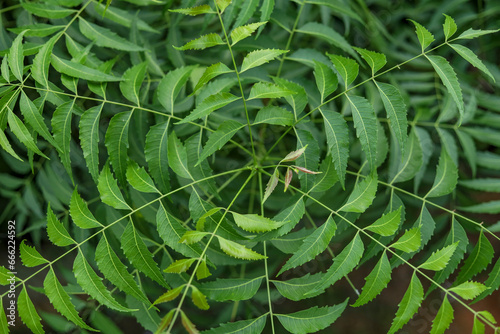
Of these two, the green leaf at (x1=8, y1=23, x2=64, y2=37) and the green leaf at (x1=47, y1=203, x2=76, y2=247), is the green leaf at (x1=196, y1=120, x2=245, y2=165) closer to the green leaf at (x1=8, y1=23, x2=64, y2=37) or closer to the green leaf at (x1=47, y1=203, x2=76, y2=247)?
the green leaf at (x1=47, y1=203, x2=76, y2=247)

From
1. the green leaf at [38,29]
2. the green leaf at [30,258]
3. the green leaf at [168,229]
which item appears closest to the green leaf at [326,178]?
the green leaf at [168,229]

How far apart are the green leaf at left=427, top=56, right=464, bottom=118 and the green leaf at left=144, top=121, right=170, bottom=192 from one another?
1.49 feet

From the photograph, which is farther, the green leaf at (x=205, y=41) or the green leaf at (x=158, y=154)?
the green leaf at (x=158, y=154)

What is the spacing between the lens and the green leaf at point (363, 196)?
2.25 feet

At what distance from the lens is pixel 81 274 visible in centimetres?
67

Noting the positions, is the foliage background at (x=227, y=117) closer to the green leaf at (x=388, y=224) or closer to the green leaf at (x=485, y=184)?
the green leaf at (x=485, y=184)

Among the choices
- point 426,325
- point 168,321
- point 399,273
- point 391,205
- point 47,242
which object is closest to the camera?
point 168,321

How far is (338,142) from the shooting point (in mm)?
681

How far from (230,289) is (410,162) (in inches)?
17.7

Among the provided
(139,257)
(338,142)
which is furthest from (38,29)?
(338,142)

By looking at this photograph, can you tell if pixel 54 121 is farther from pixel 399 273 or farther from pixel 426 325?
pixel 399 273

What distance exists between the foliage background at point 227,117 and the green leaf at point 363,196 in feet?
0.29

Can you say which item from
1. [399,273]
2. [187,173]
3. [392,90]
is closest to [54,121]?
[187,173]

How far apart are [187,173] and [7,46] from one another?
526 mm
